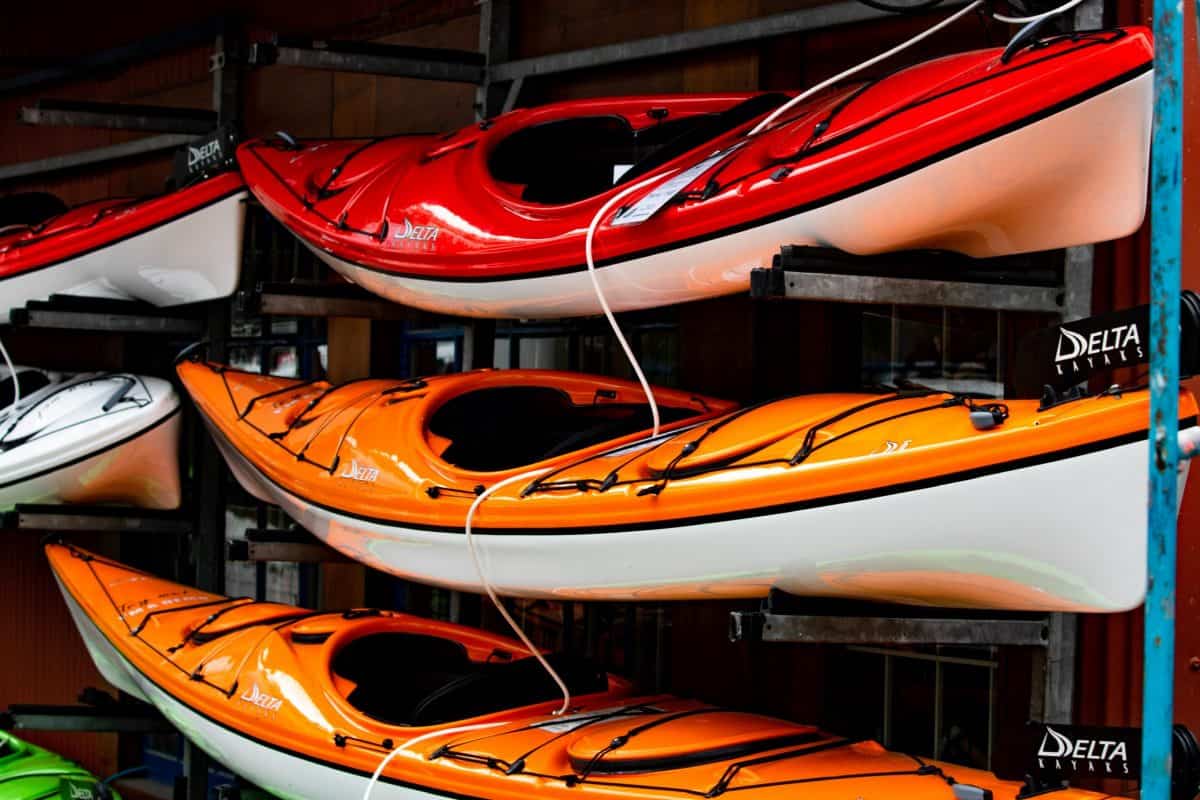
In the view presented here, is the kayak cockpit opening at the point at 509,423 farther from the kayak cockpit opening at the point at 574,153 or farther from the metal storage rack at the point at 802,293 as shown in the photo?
the kayak cockpit opening at the point at 574,153

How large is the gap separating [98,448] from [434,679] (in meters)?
1.05

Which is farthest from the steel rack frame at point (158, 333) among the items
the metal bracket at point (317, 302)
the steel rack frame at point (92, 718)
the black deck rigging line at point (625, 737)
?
the black deck rigging line at point (625, 737)

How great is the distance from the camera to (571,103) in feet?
9.20

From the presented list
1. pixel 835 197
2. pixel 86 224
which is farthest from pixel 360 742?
pixel 86 224

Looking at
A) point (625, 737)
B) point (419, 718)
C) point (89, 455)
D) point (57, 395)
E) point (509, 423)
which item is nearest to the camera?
point (625, 737)

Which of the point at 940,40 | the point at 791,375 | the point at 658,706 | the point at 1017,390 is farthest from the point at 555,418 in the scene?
the point at 1017,390

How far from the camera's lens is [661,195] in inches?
84.6

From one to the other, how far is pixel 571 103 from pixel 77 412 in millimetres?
1417

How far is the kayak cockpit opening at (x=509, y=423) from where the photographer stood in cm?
274

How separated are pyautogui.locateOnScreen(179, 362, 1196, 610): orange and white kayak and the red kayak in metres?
0.23

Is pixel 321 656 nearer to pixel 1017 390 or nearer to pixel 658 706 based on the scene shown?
pixel 658 706

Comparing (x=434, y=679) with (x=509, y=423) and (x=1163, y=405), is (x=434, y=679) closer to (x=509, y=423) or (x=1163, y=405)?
(x=509, y=423)

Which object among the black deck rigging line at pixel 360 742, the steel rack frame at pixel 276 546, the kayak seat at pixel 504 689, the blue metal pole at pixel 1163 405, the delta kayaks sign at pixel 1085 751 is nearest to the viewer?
the blue metal pole at pixel 1163 405

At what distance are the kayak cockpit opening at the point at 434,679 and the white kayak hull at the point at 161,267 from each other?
3.04ft
